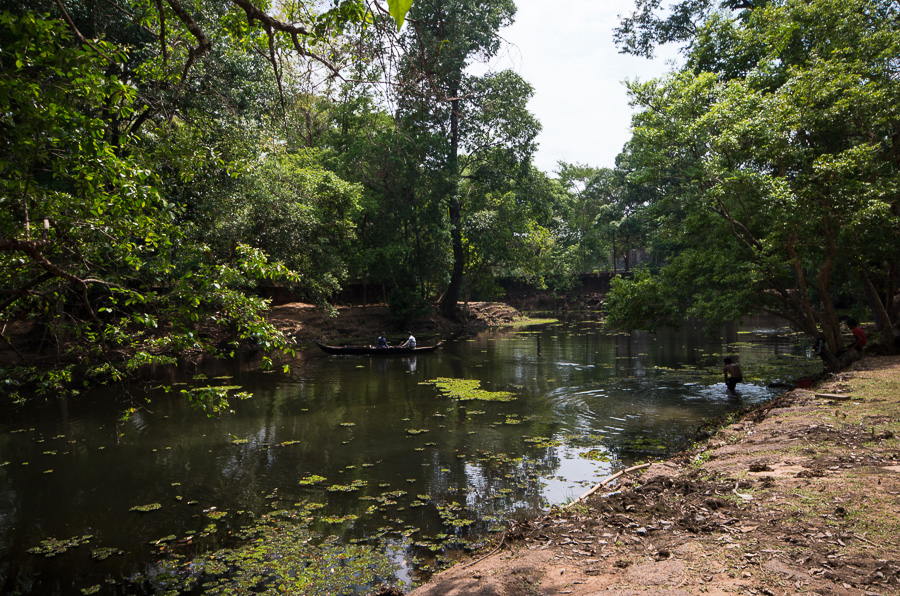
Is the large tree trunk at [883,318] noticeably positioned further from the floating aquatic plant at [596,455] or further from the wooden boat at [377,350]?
the wooden boat at [377,350]

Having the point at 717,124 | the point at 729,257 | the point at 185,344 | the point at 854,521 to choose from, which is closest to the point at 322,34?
the point at 185,344

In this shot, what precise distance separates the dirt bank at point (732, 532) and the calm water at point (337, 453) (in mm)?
1591

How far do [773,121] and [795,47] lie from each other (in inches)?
150

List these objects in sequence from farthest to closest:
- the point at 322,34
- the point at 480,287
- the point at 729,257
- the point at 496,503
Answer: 1. the point at 480,287
2. the point at 729,257
3. the point at 496,503
4. the point at 322,34

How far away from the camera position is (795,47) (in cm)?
1355

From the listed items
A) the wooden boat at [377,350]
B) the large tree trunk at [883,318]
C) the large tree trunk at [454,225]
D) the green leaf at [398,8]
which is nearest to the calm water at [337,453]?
the large tree trunk at [883,318]

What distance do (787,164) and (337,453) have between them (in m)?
10.8

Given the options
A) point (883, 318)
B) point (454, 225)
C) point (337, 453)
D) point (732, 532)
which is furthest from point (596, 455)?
point (454, 225)

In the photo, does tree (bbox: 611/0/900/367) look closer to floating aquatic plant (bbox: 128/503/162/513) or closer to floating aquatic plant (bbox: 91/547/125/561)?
floating aquatic plant (bbox: 128/503/162/513)

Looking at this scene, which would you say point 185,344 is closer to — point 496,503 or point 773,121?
point 496,503

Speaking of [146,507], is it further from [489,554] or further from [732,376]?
[732,376]

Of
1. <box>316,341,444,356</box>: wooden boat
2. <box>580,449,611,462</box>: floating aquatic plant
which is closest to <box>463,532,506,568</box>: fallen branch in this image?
<box>580,449,611,462</box>: floating aquatic plant

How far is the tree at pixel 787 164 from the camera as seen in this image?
10.6 meters

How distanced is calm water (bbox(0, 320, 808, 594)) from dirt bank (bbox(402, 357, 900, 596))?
A: 1591 millimetres
